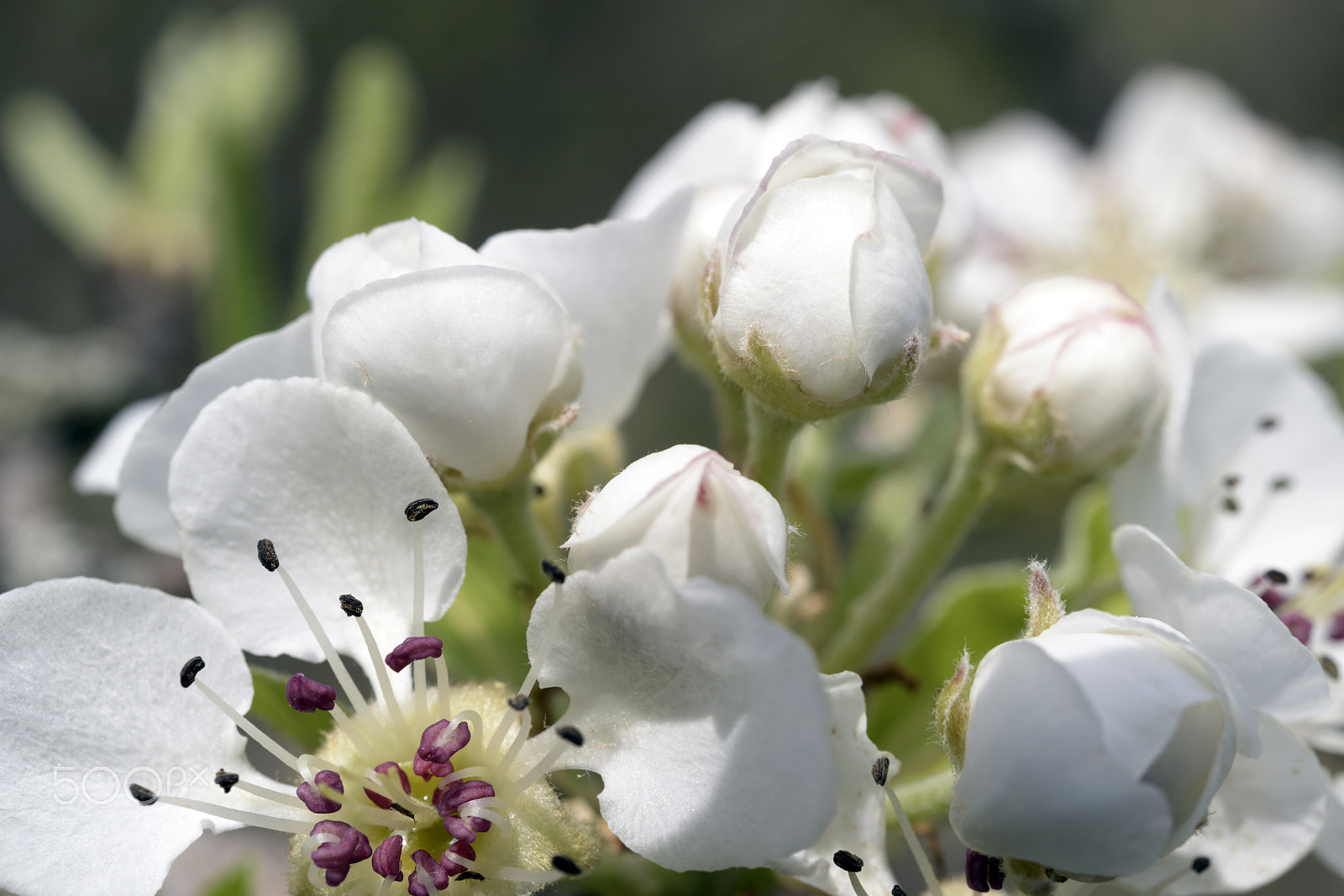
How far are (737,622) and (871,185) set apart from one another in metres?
0.35

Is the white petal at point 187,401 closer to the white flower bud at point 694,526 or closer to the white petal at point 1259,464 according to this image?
the white flower bud at point 694,526

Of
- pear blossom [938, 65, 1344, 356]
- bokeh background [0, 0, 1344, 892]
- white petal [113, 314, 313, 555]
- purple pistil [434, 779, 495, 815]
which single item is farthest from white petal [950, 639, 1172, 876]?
pear blossom [938, 65, 1344, 356]

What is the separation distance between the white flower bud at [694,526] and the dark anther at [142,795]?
336mm

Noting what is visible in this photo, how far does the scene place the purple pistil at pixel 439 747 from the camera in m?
0.89

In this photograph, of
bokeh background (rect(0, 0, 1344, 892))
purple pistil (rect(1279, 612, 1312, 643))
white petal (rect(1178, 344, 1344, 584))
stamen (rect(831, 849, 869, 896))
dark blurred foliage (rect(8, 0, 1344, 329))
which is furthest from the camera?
dark blurred foliage (rect(8, 0, 1344, 329))

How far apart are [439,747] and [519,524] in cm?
19

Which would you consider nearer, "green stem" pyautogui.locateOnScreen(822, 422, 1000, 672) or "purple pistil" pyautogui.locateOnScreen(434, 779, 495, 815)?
"purple pistil" pyautogui.locateOnScreen(434, 779, 495, 815)

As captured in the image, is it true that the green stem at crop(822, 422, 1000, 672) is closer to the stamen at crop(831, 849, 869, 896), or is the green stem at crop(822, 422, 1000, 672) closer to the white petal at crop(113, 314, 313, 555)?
the stamen at crop(831, 849, 869, 896)

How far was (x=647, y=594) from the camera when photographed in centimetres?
74

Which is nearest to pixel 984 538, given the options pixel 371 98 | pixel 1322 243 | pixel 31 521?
pixel 1322 243

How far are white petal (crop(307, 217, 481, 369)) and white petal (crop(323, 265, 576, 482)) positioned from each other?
3 centimetres

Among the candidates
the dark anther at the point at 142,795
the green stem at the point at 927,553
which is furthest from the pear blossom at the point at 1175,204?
the dark anther at the point at 142,795

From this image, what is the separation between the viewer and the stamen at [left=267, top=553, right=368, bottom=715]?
0.89 m

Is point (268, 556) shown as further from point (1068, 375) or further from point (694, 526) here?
point (1068, 375)
